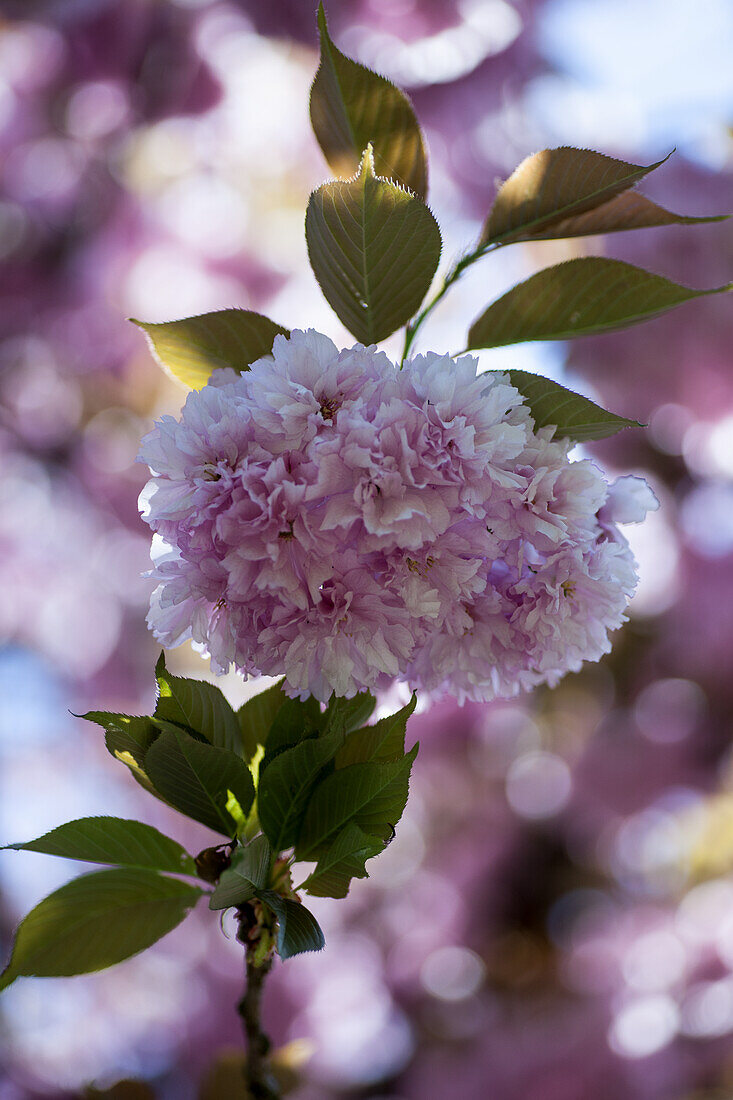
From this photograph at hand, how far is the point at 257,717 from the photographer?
40 centimetres

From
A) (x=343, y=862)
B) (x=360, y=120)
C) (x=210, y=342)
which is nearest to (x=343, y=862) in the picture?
(x=343, y=862)

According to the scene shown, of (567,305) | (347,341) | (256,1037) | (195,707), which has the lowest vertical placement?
(256,1037)

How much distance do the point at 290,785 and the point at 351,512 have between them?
119mm

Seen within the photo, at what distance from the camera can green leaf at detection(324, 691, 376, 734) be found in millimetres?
352

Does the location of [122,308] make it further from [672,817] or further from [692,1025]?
[692,1025]

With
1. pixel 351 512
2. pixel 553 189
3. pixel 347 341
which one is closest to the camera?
pixel 351 512

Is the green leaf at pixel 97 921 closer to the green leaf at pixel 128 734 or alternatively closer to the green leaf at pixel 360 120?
the green leaf at pixel 128 734

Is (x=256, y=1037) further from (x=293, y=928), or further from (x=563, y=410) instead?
(x=563, y=410)

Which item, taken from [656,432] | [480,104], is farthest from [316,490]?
[480,104]

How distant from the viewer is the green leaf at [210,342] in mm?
387

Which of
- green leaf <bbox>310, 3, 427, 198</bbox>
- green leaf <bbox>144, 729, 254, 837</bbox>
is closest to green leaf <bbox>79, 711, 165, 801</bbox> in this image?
green leaf <bbox>144, 729, 254, 837</bbox>

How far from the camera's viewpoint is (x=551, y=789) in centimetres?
192

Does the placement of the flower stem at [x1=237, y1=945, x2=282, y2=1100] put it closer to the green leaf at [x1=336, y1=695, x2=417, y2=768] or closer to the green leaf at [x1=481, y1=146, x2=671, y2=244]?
the green leaf at [x1=336, y1=695, x2=417, y2=768]

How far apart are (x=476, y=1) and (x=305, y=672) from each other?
1.93 m
